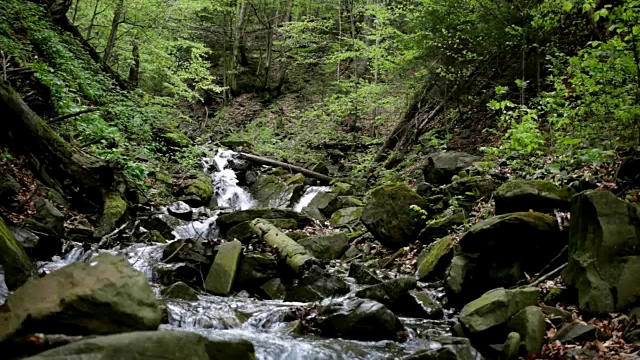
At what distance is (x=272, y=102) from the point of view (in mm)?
26625

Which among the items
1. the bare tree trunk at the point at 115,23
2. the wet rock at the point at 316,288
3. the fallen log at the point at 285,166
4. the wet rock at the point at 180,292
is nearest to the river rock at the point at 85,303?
the wet rock at the point at 180,292

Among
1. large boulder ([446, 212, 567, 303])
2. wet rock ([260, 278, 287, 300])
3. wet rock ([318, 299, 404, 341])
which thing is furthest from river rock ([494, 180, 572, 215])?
wet rock ([260, 278, 287, 300])

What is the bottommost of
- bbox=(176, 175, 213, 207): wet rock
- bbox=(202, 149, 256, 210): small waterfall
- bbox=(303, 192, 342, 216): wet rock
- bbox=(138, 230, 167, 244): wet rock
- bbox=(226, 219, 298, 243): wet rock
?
bbox=(202, 149, 256, 210): small waterfall

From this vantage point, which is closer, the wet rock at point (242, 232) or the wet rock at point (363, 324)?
the wet rock at point (363, 324)

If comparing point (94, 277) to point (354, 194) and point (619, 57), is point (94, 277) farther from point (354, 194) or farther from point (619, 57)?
point (354, 194)

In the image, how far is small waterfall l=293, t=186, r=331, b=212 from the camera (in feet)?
48.3

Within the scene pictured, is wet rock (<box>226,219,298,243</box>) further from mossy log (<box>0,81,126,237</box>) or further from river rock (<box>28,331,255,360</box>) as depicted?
river rock (<box>28,331,255,360</box>)

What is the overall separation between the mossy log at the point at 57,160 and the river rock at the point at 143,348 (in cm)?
671

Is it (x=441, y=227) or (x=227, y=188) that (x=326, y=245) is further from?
(x=227, y=188)

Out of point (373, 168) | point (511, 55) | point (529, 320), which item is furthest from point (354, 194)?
point (529, 320)

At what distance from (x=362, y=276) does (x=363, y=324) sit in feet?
7.26

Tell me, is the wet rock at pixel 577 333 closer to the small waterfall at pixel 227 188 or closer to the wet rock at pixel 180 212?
the wet rock at pixel 180 212

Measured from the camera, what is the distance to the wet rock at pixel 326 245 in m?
9.73

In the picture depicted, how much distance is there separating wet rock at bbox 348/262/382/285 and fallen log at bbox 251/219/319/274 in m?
0.65
